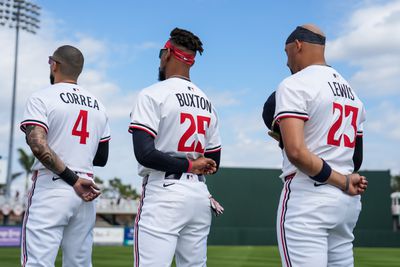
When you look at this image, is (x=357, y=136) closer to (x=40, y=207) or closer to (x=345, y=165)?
(x=345, y=165)

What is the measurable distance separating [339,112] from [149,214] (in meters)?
1.21

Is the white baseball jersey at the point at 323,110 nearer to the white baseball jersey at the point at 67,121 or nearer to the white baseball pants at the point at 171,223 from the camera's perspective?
the white baseball pants at the point at 171,223

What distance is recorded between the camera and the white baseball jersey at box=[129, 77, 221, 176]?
Answer: 321cm

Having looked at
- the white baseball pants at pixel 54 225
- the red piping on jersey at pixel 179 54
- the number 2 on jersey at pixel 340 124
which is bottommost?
the white baseball pants at pixel 54 225

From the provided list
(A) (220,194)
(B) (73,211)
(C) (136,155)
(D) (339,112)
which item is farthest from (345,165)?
(A) (220,194)

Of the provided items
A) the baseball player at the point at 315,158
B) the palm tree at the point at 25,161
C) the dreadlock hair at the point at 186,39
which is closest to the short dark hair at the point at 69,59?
the dreadlock hair at the point at 186,39

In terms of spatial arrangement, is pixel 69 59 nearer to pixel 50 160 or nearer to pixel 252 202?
pixel 50 160

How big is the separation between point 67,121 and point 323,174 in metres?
1.92

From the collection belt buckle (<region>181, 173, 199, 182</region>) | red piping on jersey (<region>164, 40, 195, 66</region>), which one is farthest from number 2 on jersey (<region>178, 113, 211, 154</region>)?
red piping on jersey (<region>164, 40, 195, 66</region>)

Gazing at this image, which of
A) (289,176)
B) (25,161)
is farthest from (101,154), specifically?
(25,161)

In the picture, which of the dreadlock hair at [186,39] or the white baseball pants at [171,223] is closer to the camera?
the white baseball pants at [171,223]

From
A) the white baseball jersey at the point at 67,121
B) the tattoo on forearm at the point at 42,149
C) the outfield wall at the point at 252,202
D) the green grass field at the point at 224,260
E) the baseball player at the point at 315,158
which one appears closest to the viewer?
the baseball player at the point at 315,158

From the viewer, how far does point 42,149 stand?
12.0 feet

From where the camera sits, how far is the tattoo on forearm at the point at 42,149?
3.65 m
